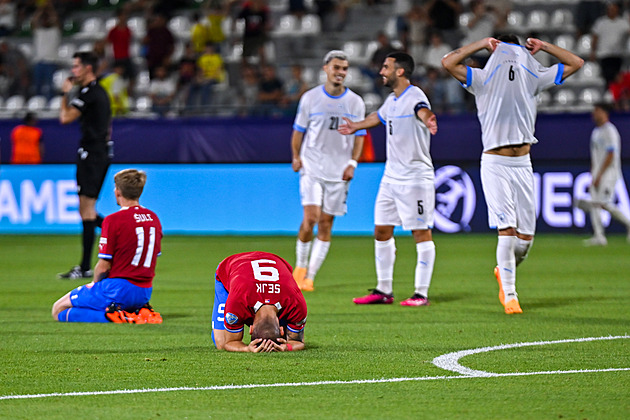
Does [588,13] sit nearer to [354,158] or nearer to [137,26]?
[137,26]

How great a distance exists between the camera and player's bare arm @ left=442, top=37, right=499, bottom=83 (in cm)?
873

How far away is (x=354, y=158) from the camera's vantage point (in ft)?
37.5

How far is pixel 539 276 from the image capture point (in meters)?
12.5

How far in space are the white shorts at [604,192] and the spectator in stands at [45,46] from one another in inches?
462

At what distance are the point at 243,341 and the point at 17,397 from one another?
2283 millimetres

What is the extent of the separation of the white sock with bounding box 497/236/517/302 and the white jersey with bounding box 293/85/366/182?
2823 millimetres

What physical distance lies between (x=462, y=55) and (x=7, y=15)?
2040 centimetres

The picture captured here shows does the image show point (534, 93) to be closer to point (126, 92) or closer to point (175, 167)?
point (175, 167)

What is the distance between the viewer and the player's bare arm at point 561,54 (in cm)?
872

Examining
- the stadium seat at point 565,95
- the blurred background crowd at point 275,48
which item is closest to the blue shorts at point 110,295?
the blurred background crowd at point 275,48

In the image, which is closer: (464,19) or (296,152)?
(296,152)

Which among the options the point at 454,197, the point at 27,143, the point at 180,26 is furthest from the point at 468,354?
the point at 180,26

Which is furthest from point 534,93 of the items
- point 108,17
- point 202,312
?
point 108,17

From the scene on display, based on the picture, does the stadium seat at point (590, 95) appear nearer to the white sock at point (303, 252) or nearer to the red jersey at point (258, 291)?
the white sock at point (303, 252)
